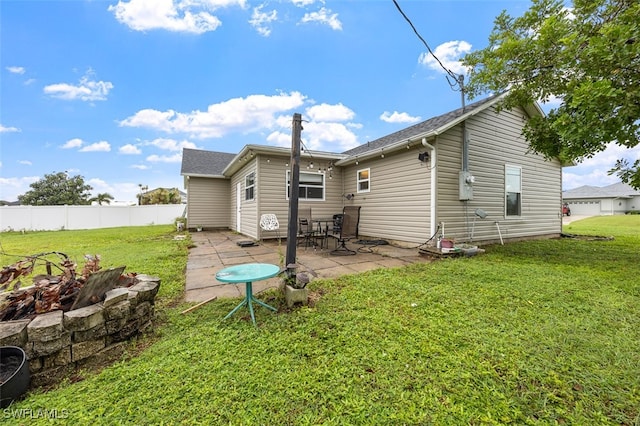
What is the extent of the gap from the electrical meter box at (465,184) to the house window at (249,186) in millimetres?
5966

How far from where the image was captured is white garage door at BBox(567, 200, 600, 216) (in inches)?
1161

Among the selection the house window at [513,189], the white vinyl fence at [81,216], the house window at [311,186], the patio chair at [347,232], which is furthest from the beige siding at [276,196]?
the white vinyl fence at [81,216]

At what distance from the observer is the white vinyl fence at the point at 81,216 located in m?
12.9

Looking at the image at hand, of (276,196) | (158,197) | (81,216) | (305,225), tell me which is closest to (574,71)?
(305,225)

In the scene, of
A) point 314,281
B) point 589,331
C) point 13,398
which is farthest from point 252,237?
point 589,331

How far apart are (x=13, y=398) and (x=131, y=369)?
1.92 ft

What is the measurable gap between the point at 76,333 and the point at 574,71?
8.16 metres

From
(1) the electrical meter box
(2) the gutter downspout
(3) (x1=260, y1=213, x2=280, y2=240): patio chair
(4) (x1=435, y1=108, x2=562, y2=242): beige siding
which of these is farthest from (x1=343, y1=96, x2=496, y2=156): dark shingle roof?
(3) (x1=260, y1=213, x2=280, y2=240): patio chair

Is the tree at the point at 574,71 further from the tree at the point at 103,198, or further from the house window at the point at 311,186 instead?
the tree at the point at 103,198

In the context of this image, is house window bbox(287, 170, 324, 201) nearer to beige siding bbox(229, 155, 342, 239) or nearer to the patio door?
beige siding bbox(229, 155, 342, 239)

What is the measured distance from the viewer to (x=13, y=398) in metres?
1.52

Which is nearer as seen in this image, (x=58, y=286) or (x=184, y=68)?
(x=58, y=286)

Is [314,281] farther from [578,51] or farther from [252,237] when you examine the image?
[578,51]

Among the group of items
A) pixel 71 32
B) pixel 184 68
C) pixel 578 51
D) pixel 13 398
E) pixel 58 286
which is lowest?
pixel 13 398
